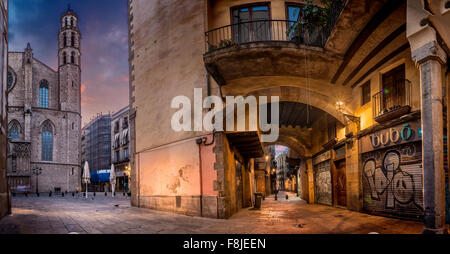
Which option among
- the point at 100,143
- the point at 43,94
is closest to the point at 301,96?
the point at 43,94

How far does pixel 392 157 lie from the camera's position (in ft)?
37.1

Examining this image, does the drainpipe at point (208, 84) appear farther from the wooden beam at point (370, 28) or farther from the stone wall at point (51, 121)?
the stone wall at point (51, 121)

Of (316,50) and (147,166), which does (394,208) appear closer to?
(316,50)

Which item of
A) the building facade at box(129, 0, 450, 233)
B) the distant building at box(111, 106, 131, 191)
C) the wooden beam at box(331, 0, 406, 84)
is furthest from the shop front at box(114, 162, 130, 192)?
the wooden beam at box(331, 0, 406, 84)

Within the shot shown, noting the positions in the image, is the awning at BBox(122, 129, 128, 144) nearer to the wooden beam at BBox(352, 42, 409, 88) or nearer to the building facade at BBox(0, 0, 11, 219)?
the building facade at BBox(0, 0, 11, 219)

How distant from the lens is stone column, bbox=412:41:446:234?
6863 millimetres

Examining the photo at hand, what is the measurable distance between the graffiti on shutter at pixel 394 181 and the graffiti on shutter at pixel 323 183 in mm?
5927

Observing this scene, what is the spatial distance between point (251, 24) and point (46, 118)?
172ft

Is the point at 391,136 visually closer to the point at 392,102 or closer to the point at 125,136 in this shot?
the point at 392,102

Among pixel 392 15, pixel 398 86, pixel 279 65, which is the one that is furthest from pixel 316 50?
pixel 398 86

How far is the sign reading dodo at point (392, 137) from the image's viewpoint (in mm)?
10039

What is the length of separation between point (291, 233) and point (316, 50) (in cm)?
629

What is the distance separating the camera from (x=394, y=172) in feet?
36.7
